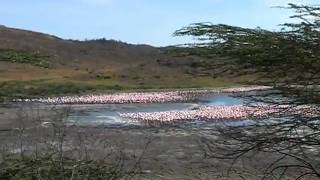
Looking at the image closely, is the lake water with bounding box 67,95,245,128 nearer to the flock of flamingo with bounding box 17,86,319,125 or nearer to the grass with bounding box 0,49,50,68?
the flock of flamingo with bounding box 17,86,319,125

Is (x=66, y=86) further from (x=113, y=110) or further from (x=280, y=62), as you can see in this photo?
(x=280, y=62)

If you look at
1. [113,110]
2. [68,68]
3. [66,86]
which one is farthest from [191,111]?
[68,68]

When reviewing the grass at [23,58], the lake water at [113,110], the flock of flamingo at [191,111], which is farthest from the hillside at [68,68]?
the lake water at [113,110]

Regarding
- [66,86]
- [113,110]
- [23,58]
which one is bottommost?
[113,110]

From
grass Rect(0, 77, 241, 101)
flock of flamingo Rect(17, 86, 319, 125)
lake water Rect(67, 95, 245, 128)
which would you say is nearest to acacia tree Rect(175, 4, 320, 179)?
flock of flamingo Rect(17, 86, 319, 125)

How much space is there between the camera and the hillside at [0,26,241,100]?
154 ft

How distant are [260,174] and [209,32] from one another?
8977mm

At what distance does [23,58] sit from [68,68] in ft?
15.1

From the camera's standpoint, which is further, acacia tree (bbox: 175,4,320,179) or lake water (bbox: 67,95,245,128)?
lake water (bbox: 67,95,245,128)

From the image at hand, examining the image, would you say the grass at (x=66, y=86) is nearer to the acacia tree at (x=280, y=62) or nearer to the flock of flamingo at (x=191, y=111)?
the flock of flamingo at (x=191, y=111)

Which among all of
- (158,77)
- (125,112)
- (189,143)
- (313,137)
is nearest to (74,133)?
(189,143)

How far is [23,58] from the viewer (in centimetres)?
6612

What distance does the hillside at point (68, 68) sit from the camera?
1845 inches

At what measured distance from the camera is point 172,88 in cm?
5028
